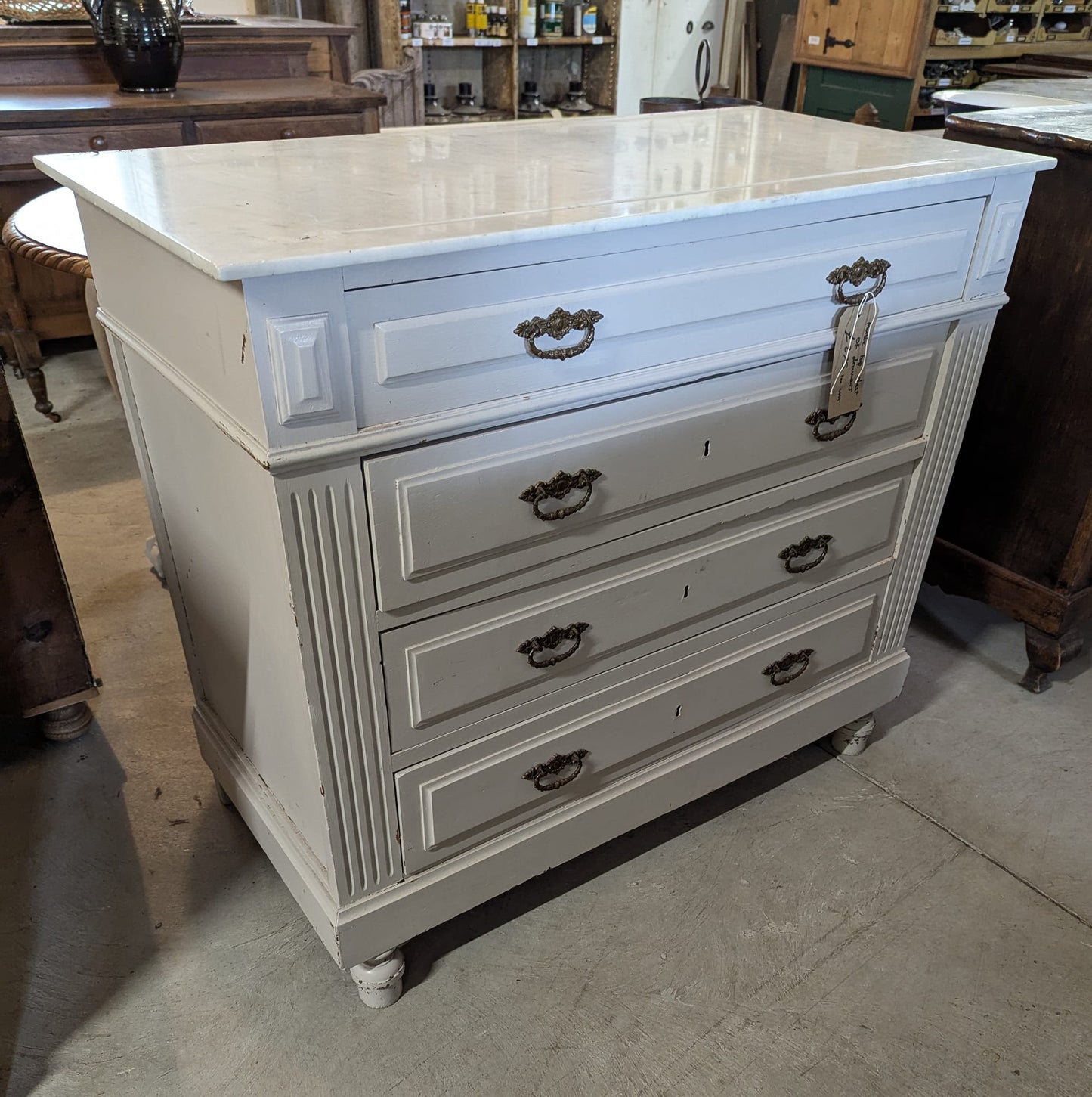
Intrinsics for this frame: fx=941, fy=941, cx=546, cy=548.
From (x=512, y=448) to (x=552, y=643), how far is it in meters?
0.31

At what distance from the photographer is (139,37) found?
2.97m

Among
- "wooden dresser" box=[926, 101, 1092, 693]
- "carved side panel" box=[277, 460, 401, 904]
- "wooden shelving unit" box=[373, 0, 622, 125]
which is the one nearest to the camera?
"carved side panel" box=[277, 460, 401, 904]

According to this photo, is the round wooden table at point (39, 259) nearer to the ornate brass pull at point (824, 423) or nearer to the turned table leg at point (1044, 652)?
the ornate brass pull at point (824, 423)

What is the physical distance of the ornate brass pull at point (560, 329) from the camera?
105 cm

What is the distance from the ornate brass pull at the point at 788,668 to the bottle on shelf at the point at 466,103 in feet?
14.7

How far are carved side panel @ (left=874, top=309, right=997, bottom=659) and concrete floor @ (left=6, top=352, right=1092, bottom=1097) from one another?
1.13 feet

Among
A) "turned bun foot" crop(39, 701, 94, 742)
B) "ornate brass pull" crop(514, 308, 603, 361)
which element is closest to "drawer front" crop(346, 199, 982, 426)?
"ornate brass pull" crop(514, 308, 603, 361)

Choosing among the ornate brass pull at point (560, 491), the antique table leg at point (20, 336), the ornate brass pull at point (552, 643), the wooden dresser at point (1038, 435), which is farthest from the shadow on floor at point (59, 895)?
the wooden dresser at point (1038, 435)

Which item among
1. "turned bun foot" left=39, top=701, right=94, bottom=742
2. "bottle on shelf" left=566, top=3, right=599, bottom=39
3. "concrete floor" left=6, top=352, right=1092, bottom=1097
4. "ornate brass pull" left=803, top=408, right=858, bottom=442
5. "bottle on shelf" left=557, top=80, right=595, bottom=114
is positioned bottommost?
"concrete floor" left=6, top=352, right=1092, bottom=1097

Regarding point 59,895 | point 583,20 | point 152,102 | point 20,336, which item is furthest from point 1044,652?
point 583,20

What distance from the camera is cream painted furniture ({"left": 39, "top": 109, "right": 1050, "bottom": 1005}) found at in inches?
39.1

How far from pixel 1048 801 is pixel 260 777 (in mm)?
1488

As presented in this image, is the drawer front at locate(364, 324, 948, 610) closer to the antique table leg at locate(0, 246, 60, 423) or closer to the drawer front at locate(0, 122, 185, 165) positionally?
the drawer front at locate(0, 122, 185, 165)

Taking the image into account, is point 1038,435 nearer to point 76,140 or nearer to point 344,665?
point 344,665
